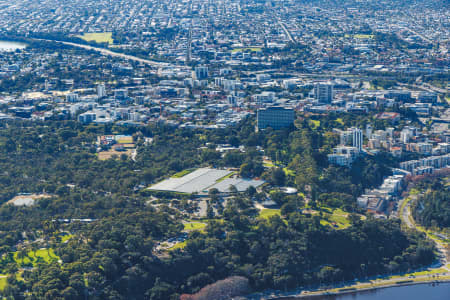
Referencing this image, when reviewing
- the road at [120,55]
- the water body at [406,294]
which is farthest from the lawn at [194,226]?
the road at [120,55]

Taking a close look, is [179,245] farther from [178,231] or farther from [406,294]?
[406,294]

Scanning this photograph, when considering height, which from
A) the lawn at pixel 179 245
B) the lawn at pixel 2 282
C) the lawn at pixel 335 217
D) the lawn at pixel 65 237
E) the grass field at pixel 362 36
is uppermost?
the grass field at pixel 362 36

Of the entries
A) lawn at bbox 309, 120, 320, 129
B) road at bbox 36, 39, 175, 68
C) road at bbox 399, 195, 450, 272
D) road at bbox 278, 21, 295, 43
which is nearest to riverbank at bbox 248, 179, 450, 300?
road at bbox 399, 195, 450, 272

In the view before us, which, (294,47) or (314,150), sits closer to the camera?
A: (314,150)

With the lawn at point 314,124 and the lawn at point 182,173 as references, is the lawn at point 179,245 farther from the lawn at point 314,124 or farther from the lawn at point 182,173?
the lawn at point 314,124

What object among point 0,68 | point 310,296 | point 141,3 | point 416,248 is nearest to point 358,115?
point 416,248

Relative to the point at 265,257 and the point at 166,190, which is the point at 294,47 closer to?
the point at 166,190
